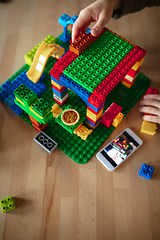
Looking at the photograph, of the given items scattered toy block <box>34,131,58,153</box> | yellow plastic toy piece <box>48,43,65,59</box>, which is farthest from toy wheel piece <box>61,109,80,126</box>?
yellow plastic toy piece <box>48,43,65,59</box>

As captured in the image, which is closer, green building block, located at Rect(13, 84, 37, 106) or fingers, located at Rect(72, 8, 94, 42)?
green building block, located at Rect(13, 84, 37, 106)

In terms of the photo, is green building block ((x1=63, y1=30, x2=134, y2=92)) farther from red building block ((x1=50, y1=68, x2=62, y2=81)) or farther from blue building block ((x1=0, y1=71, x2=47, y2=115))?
blue building block ((x1=0, y1=71, x2=47, y2=115))

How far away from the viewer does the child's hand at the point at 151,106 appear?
1.23m

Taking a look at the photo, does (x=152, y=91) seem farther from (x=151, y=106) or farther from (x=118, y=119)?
(x=118, y=119)

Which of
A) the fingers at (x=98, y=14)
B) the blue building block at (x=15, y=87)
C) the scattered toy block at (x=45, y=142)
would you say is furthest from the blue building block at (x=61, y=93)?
the fingers at (x=98, y=14)

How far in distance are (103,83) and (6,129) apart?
23.5 inches

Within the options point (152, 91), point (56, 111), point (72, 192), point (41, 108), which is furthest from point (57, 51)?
point (72, 192)

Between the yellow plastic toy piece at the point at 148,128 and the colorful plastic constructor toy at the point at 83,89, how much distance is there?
0.14m

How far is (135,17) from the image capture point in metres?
1.60

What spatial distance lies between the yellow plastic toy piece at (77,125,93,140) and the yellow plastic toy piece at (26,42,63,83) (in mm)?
389

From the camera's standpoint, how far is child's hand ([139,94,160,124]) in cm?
123

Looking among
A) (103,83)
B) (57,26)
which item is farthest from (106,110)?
(57,26)

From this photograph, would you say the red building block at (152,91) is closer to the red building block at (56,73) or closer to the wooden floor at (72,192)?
the wooden floor at (72,192)

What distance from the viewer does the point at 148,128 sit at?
1237 millimetres
